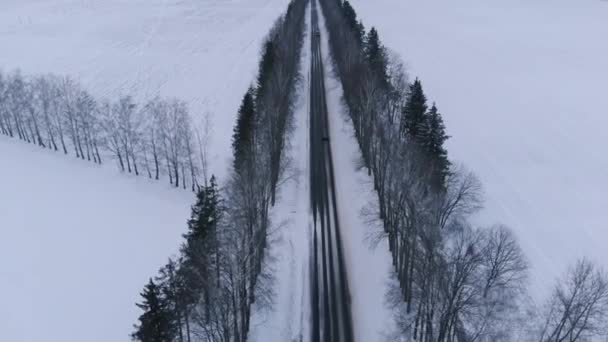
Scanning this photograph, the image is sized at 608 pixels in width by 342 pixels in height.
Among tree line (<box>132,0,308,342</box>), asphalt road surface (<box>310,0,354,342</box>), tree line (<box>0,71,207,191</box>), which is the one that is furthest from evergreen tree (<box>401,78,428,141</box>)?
tree line (<box>0,71,207,191</box>)

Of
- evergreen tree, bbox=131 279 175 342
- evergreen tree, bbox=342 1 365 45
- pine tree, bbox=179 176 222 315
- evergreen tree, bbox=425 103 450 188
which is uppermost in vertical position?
evergreen tree, bbox=342 1 365 45

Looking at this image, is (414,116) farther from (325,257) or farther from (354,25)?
(354,25)

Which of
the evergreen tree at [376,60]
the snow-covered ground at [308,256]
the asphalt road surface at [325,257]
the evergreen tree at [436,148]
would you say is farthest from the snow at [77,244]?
the evergreen tree at [376,60]

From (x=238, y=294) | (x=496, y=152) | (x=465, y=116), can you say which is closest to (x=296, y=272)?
(x=238, y=294)

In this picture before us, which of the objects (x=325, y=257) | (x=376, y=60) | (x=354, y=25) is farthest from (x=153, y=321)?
(x=354, y=25)

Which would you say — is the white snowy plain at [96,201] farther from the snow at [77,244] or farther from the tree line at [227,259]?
the tree line at [227,259]

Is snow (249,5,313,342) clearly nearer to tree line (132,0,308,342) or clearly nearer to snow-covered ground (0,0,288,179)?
tree line (132,0,308,342)
